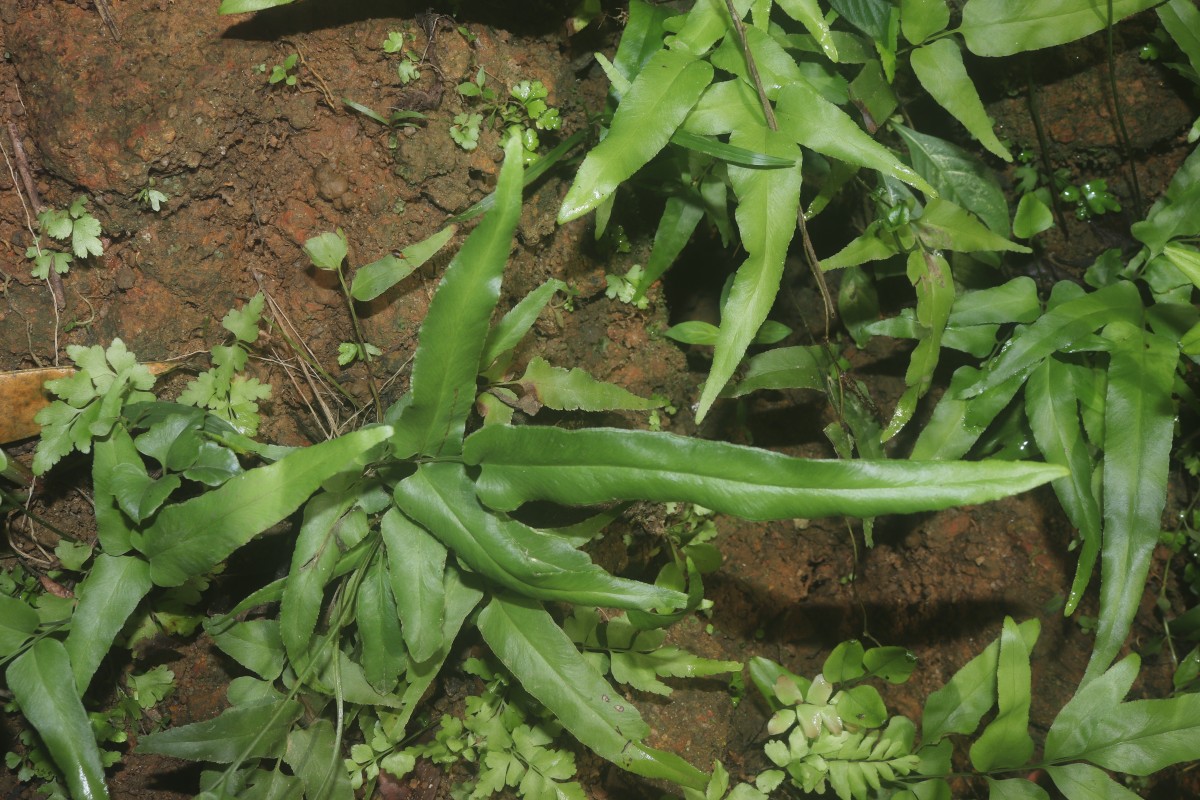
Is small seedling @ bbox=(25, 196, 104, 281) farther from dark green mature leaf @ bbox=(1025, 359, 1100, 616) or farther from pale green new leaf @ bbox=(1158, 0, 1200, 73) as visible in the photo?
pale green new leaf @ bbox=(1158, 0, 1200, 73)

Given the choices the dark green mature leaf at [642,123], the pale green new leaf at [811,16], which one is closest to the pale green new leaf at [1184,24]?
the pale green new leaf at [811,16]

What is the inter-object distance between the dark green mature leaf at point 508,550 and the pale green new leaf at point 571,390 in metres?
0.30

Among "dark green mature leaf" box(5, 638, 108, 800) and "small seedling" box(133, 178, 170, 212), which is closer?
"dark green mature leaf" box(5, 638, 108, 800)

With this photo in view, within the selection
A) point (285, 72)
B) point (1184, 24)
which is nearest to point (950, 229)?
point (1184, 24)

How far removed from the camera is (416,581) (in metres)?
1.48

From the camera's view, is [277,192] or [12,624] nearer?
[12,624]

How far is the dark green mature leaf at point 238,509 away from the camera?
1.25 metres

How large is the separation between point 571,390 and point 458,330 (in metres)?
0.44

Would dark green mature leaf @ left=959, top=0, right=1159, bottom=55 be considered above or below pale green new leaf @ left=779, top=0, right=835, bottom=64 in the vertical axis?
below

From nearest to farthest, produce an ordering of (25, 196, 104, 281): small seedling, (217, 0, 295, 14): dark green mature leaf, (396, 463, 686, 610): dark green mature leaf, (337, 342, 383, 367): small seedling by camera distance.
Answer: (396, 463, 686, 610): dark green mature leaf → (217, 0, 295, 14): dark green mature leaf → (25, 196, 104, 281): small seedling → (337, 342, 383, 367): small seedling

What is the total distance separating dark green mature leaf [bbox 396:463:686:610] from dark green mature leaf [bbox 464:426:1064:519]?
0.05 meters

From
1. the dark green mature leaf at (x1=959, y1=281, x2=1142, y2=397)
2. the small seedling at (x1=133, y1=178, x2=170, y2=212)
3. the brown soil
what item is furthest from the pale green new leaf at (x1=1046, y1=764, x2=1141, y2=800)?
the small seedling at (x1=133, y1=178, x2=170, y2=212)

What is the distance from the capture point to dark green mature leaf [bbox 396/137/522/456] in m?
1.22

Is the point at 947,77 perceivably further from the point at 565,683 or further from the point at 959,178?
the point at 565,683
